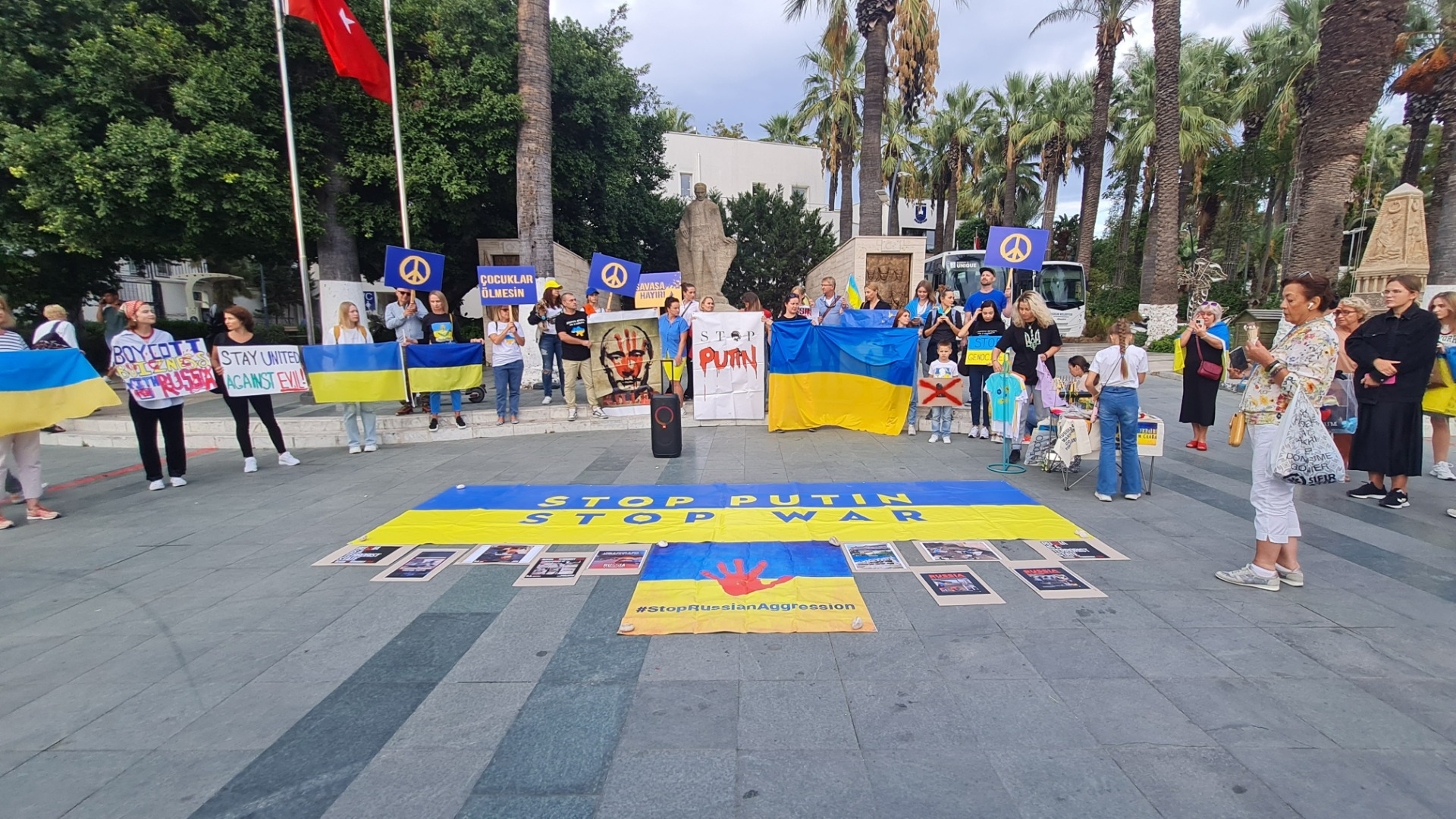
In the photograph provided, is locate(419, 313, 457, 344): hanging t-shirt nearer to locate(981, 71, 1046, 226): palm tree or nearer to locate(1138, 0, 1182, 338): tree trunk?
locate(1138, 0, 1182, 338): tree trunk

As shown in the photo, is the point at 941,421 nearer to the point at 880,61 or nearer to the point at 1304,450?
the point at 1304,450

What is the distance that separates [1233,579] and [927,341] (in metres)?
6.31

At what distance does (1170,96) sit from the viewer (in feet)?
61.0

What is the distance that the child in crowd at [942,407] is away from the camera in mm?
8297

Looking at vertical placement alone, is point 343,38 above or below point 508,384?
above

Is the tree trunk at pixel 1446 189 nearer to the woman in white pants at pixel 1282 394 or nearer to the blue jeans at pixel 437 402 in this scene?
the woman in white pants at pixel 1282 394

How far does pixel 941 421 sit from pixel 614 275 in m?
6.25

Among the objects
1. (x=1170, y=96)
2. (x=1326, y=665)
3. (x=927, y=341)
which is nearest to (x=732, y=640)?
(x=1326, y=665)

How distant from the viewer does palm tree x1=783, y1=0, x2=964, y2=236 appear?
18250 millimetres

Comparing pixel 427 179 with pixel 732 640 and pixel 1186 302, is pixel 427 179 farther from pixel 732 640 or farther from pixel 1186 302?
pixel 1186 302

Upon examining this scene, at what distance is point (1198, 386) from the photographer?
7.76 meters

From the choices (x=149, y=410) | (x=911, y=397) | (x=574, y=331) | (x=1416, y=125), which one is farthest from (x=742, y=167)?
(x=149, y=410)

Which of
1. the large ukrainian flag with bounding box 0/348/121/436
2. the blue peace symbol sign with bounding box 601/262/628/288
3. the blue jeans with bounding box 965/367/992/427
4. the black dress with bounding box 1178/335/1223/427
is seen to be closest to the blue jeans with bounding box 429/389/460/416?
the blue peace symbol sign with bounding box 601/262/628/288

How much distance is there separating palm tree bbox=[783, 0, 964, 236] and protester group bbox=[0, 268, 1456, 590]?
400 inches
